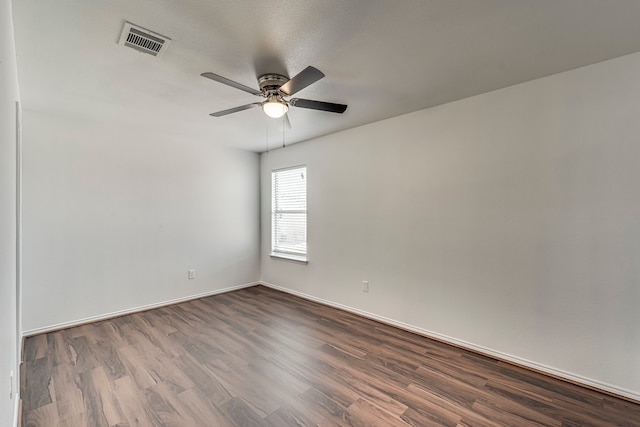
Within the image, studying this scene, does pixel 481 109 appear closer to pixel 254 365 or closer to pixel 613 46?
pixel 613 46

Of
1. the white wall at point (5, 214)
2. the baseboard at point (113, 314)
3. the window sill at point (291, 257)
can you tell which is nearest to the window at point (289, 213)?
the window sill at point (291, 257)

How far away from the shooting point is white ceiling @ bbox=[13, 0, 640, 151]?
1.54 m

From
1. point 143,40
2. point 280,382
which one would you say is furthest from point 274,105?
point 280,382

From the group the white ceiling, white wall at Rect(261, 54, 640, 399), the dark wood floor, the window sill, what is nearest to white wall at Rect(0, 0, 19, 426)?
the white ceiling

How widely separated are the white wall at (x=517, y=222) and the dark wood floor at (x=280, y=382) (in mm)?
282

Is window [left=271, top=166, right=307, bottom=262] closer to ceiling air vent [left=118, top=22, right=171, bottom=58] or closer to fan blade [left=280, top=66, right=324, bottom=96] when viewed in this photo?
fan blade [left=280, top=66, right=324, bottom=96]

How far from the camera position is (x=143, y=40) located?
5.84ft

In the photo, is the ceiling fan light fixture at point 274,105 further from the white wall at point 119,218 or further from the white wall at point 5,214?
the white wall at point 119,218

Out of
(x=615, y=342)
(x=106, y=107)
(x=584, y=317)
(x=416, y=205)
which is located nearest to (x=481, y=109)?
(x=416, y=205)

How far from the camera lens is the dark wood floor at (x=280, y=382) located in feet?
5.99

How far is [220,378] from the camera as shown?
2238 millimetres

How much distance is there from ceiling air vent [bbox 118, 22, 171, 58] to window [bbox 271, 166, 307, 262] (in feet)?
8.57

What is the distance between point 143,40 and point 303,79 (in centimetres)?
103

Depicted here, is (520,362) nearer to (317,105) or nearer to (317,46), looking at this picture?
(317,105)
